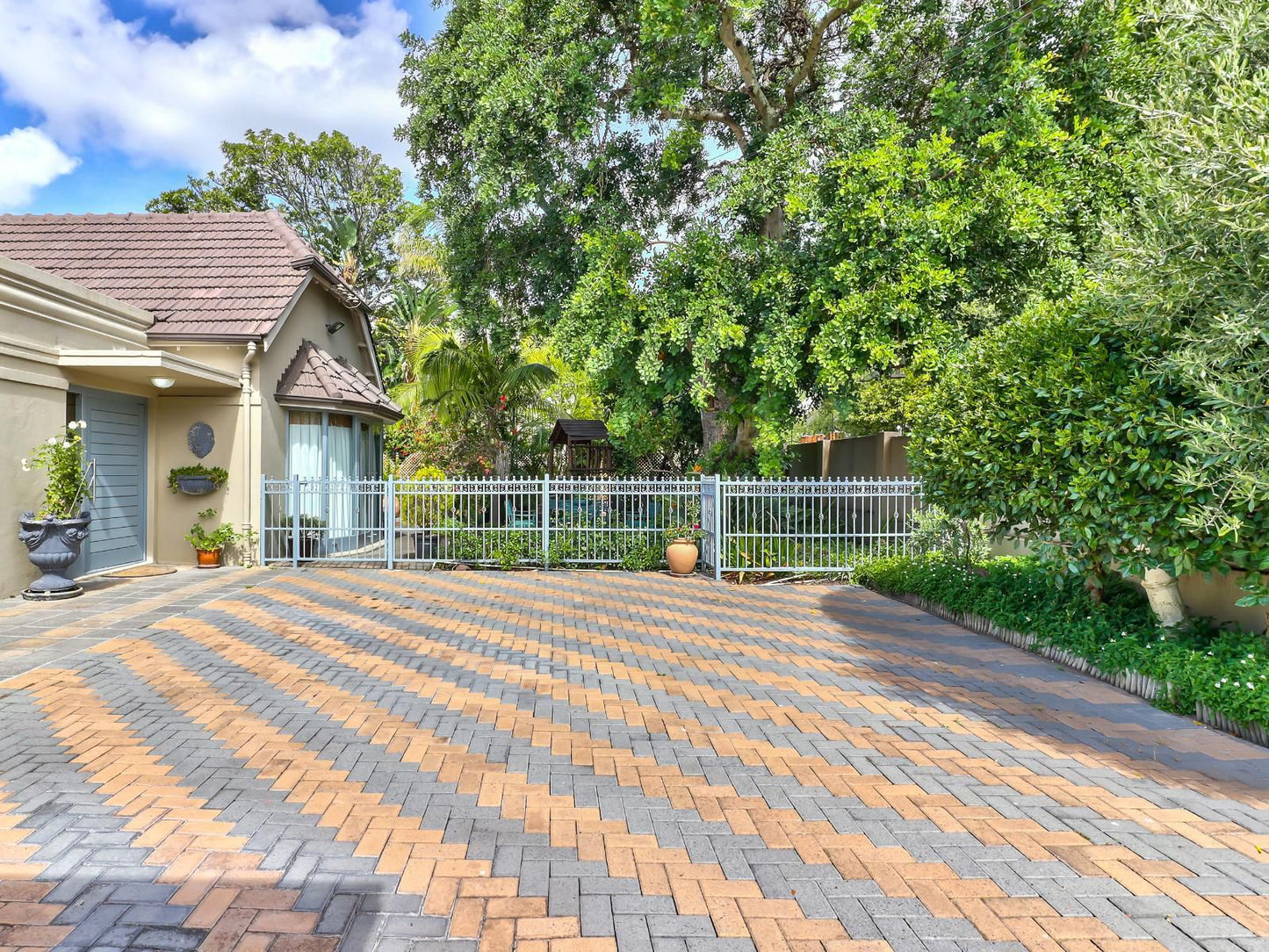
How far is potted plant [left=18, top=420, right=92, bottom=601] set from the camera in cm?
859

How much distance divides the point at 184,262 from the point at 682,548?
1114 cm

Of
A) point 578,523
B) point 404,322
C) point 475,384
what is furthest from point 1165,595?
point 404,322

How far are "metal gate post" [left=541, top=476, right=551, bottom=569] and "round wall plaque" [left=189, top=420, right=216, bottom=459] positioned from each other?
5.63 meters

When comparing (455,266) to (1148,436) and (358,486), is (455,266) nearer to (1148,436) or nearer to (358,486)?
(358,486)

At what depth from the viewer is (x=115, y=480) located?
10.7m

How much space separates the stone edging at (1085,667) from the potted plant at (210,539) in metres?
10.7

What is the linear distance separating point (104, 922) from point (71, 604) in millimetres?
7571

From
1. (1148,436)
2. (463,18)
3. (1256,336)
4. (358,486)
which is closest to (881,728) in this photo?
(1148,436)

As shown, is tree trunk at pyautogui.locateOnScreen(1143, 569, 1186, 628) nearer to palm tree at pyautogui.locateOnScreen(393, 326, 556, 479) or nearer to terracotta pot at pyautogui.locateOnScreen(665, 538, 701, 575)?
terracotta pot at pyautogui.locateOnScreen(665, 538, 701, 575)

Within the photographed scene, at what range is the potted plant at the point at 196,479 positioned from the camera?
37.4ft

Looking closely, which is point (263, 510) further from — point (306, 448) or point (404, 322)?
point (404, 322)

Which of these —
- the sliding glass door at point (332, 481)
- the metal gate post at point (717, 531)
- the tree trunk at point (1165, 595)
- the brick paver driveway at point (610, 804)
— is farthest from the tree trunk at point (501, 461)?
the tree trunk at point (1165, 595)

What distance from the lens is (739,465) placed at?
13.5 m

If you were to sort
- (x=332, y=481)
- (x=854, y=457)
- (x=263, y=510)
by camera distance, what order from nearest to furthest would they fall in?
1. (x=263, y=510)
2. (x=332, y=481)
3. (x=854, y=457)
